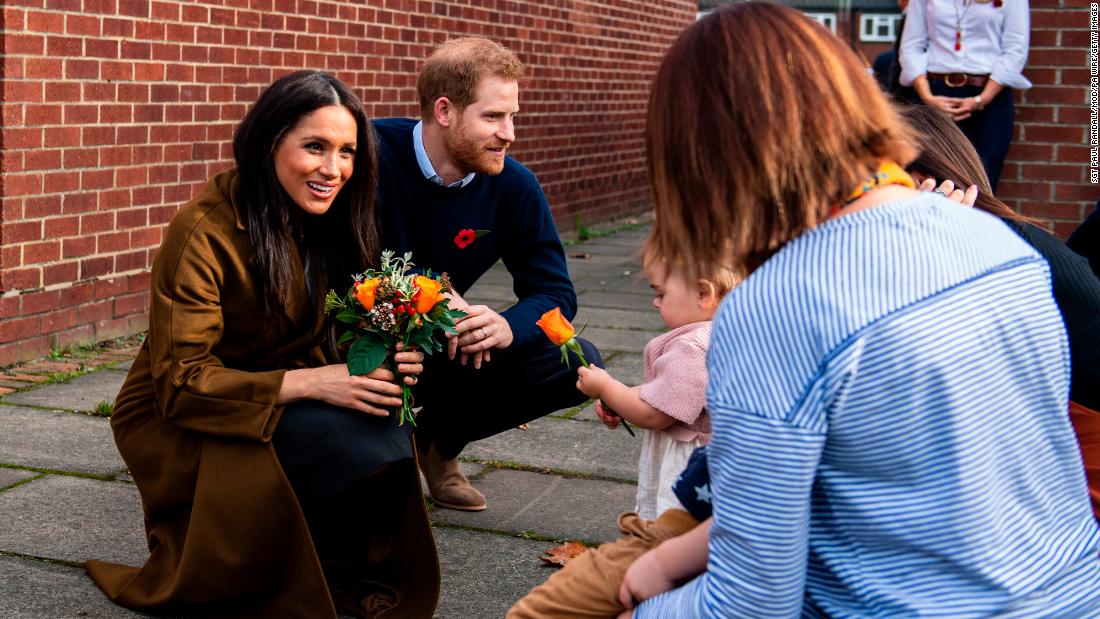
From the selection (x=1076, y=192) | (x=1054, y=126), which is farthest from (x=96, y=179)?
(x=1076, y=192)

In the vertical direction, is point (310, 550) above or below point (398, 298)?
below

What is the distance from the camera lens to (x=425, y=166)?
14.8 ft

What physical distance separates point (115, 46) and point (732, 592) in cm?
581

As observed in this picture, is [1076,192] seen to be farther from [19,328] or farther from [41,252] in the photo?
[19,328]

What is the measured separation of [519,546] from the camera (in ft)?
13.9

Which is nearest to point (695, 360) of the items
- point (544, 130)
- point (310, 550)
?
point (310, 550)

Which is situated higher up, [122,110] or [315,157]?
[122,110]

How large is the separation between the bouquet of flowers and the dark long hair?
0.48ft

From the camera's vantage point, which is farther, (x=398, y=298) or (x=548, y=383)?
(x=548, y=383)

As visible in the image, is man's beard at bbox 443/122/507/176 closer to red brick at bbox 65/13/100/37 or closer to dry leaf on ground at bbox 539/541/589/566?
dry leaf on ground at bbox 539/541/589/566

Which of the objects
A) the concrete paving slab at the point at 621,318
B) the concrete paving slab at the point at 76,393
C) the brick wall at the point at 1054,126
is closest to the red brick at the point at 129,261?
the concrete paving slab at the point at 76,393

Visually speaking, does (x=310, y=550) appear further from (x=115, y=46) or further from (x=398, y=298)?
(x=115, y=46)

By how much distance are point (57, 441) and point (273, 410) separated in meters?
2.20

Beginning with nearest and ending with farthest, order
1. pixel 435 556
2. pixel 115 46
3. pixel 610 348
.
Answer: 1. pixel 435 556
2. pixel 115 46
3. pixel 610 348
